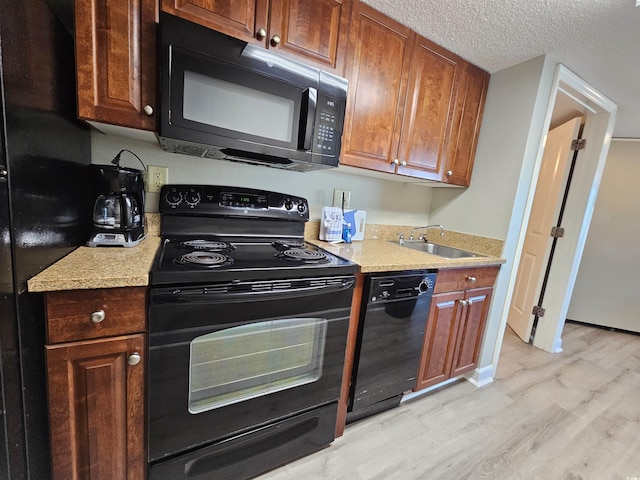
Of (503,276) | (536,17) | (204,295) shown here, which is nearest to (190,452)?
(204,295)

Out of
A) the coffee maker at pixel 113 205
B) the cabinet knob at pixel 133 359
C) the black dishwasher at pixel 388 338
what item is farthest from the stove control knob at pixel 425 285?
the coffee maker at pixel 113 205

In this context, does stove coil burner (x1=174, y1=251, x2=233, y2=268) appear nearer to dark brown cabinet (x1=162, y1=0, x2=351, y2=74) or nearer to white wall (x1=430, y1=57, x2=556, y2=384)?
dark brown cabinet (x1=162, y1=0, x2=351, y2=74)

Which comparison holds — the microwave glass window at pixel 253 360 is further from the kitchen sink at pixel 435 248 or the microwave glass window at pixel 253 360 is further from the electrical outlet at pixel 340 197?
the kitchen sink at pixel 435 248

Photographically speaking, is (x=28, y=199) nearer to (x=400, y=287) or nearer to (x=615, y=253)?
(x=400, y=287)

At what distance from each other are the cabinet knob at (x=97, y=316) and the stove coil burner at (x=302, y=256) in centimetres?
62

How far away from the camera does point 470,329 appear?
1.76 m

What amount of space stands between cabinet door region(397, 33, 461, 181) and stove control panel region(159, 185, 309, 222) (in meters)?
0.69

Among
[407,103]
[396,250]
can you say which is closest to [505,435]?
[396,250]

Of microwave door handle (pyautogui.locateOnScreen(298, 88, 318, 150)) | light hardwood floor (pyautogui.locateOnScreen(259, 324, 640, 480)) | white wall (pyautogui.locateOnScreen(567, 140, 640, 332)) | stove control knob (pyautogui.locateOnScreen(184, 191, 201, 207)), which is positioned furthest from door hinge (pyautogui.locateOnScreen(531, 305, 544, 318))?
stove control knob (pyautogui.locateOnScreen(184, 191, 201, 207))

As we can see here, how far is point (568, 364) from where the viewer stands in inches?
90.4

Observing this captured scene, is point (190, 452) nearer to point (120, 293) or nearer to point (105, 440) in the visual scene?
point (105, 440)

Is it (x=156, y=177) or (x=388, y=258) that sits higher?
(x=156, y=177)

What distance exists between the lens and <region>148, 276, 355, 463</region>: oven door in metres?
0.89

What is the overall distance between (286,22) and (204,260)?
1.06 metres
